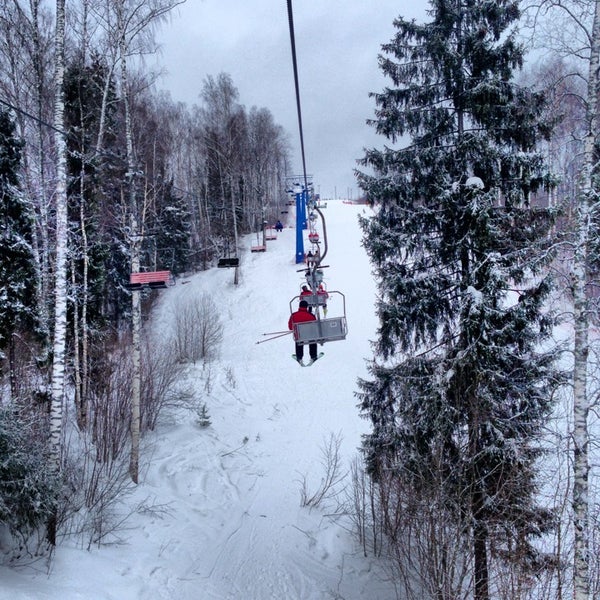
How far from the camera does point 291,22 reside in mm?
3701

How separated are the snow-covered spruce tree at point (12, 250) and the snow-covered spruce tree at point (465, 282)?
795cm

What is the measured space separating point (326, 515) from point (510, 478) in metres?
6.60

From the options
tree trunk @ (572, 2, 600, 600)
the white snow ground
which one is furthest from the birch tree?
the white snow ground

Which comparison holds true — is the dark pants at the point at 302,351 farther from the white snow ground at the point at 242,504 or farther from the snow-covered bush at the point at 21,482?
the snow-covered bush at the point at 21,482

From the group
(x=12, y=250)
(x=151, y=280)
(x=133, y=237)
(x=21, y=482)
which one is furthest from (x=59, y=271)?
(x=21, y=482)

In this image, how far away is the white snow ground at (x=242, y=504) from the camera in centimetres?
873

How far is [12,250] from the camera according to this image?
10.2 m

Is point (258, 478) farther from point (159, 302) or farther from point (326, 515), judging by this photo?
point (159, 302)

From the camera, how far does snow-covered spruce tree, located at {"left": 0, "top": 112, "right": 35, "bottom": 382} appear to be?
1004 cm

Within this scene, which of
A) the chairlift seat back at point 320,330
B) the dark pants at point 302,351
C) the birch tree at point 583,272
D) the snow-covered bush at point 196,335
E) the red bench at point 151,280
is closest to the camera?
the birch tree at point 583,272

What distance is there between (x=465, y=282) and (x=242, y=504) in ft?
30.3

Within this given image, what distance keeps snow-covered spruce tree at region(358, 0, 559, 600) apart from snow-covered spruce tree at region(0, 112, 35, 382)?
26.1 ft

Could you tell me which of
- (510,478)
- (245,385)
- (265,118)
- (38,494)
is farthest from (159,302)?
(510,478)

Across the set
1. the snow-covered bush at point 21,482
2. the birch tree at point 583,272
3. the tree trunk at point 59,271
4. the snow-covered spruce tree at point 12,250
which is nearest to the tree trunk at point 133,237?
the snow-covered spruce tree at point 12,250
